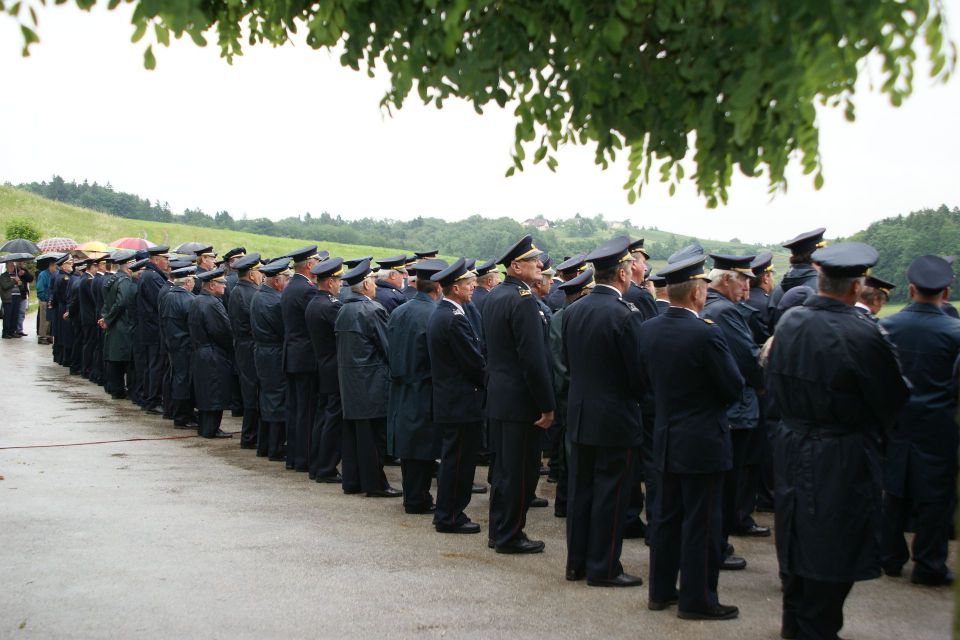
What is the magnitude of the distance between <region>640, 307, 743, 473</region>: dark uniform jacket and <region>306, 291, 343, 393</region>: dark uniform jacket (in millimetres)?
4810

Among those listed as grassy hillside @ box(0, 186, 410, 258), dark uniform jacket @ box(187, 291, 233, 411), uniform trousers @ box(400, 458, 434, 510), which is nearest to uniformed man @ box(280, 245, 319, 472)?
uniform trousers @ box(400, 458, 434, 510)

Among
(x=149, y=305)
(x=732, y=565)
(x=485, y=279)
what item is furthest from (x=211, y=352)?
(x=732, y=565)

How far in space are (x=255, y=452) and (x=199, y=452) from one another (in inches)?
26.7

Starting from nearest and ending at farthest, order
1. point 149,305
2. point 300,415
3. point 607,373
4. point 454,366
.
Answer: point 607,373
point 454,366
point 300,415
point 149,305

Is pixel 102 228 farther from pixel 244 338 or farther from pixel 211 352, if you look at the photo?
pixel 244 338

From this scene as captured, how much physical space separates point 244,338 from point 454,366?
15.7ft

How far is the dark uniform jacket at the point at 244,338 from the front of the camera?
12.5 metres

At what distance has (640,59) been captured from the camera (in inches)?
181

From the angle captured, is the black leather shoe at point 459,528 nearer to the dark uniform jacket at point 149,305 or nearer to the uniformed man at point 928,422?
the uniformed man at point 928,422

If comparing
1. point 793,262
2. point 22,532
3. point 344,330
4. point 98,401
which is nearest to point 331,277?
point 344,330

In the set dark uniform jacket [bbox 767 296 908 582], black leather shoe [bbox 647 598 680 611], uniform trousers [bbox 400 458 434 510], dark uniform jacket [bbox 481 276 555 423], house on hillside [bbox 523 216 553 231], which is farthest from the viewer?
house on hillside [bbox 523 216 553 231]

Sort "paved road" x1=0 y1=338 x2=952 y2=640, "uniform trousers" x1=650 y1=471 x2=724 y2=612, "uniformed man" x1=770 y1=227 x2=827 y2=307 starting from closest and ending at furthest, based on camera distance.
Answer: "paved road" x1=0 y1=338 x2=952 y2=640 → "uniform trousers" x1=650 y1=471 x2=724 y2=612 → "uniformed man" x1=770 y1=227 x2=827 y2=307

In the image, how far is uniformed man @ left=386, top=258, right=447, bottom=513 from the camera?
9266mm

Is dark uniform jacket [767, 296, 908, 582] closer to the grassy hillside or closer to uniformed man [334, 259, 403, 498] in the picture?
uniformed man [334, 259, 403, 498]
